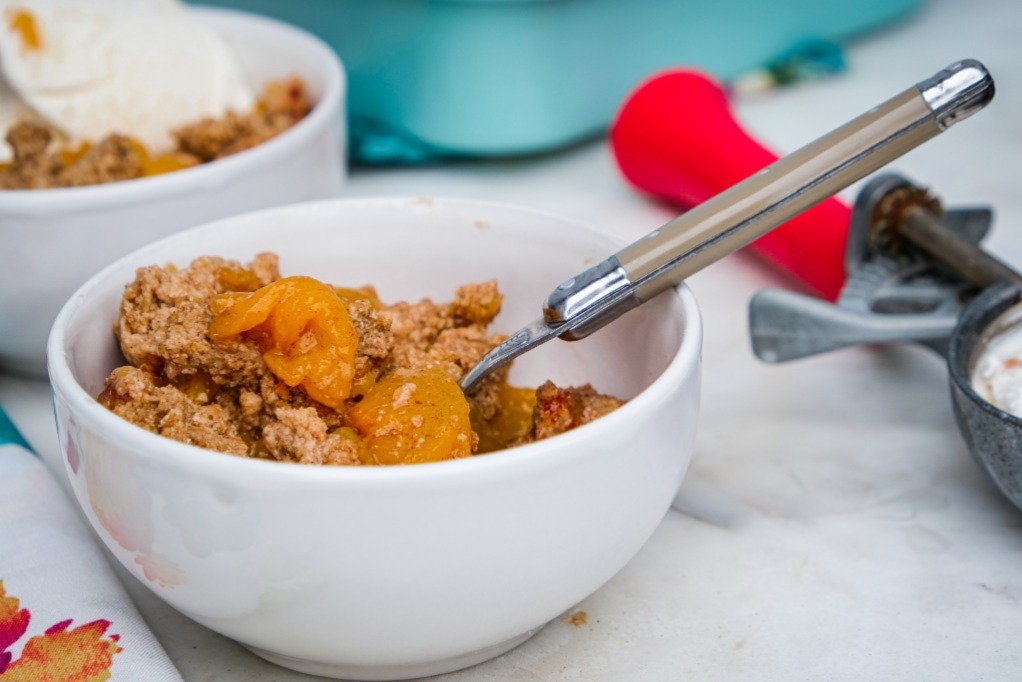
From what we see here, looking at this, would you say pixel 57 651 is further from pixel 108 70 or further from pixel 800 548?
pixel 108 70

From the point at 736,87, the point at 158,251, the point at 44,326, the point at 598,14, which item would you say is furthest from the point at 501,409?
the point at 736,87

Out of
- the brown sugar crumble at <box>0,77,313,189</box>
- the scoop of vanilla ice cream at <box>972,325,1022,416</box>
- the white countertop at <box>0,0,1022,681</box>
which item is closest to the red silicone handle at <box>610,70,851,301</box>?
the white countertop at <box>0,0,1022,681</box>

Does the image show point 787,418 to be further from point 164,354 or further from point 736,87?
point 736,87

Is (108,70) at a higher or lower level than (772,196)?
lower

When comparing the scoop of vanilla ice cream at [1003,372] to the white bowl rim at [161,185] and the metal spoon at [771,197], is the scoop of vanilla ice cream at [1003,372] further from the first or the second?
the white bowl rim at [161,185]

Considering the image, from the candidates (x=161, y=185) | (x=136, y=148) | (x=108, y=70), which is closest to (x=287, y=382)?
(x=161, y=185)

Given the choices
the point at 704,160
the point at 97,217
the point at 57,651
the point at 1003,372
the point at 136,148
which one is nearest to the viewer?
the point at 57,651
